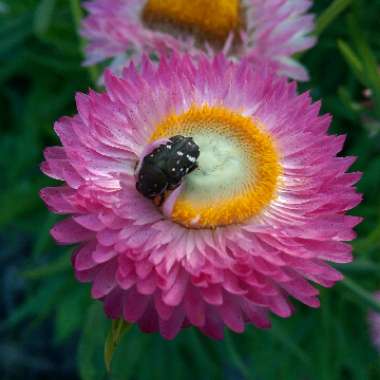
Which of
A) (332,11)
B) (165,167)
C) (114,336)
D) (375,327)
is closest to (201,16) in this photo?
(332,11)

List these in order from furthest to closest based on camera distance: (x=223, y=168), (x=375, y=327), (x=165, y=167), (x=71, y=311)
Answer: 1. (x=71, y=311)
2. (x=375, y=327)
3. (x=223, y=168)
4. (x=165, y=167)

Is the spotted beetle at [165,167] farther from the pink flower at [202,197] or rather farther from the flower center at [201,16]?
the flower center at [201,16]

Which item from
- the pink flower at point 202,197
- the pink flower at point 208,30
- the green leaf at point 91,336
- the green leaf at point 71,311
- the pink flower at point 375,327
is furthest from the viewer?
the green leaf at point 71,311

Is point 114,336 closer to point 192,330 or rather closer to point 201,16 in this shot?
point 201,16

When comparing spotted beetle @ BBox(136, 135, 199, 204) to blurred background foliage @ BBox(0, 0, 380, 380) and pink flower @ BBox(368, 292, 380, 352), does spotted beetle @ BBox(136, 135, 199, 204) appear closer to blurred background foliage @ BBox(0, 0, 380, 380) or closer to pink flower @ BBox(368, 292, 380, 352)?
blurred background foliage @ BBox(0, 0, 380, 380)

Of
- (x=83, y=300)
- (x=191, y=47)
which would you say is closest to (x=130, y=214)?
(x=191, y=47)

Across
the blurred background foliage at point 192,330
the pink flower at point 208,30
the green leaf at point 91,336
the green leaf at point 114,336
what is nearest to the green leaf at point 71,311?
the blurred background foliage at point 192,330

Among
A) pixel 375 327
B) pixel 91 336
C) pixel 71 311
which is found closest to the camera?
pixel 91 336
